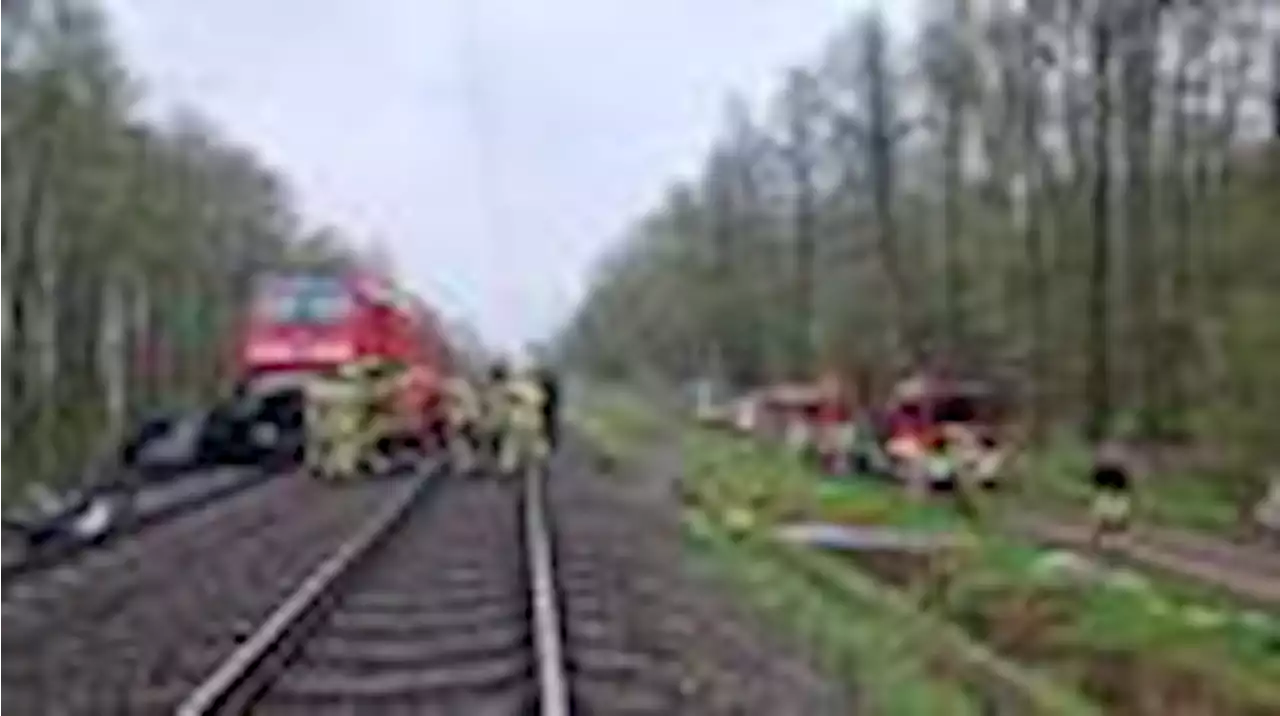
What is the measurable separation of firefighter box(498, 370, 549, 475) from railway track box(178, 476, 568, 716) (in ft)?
38.9

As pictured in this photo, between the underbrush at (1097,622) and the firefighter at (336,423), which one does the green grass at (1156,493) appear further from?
the firefighter at (336,423)

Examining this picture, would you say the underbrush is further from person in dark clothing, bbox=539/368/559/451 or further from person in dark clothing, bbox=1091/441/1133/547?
person in dark clothing, bbox=539/368/559/451

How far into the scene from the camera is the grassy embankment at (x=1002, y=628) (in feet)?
52.0

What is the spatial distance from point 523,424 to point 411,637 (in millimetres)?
22640

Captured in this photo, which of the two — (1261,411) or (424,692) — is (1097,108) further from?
(424,692)

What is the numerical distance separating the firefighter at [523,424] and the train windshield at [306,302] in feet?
12.6

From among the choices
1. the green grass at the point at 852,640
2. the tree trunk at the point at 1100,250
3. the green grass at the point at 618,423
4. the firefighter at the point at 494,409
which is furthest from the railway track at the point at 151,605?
the tree trunk at the point at 1100,250

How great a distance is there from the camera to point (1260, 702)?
17328 millimetres

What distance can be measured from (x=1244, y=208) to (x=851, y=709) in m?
33.2

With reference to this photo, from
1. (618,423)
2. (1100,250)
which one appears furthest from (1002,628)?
(618,423)

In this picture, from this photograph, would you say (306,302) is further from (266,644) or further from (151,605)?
(266,644)

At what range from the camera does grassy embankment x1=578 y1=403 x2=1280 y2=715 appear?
15852mm

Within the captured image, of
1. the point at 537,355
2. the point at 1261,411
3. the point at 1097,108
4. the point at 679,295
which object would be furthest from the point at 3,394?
the point at 679,295

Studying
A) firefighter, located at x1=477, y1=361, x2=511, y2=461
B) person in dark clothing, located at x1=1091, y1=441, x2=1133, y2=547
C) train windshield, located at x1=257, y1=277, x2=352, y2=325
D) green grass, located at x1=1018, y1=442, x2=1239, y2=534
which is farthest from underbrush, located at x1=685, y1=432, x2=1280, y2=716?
green grass, located at x1=1018, y1=442, x2=1239, y2=534
